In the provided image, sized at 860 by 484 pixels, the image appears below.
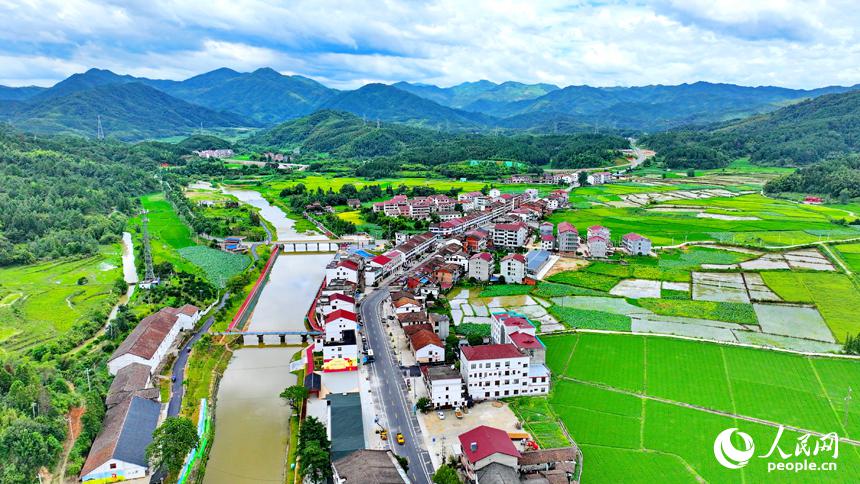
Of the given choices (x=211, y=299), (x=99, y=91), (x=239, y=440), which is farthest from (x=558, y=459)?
(x=99, y=91)

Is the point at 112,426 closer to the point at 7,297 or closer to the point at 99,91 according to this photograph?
the point at 7,297

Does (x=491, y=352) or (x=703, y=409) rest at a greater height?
(x=491, y=352)

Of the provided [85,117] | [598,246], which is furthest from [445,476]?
[85,117]

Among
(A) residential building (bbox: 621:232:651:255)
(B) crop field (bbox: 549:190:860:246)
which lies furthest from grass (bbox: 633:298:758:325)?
(B) crop field (bbox: 549:190:860:246)

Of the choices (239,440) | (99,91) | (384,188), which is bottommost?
(239,440)

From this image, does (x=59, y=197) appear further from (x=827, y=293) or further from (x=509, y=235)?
(x=827, y=293)

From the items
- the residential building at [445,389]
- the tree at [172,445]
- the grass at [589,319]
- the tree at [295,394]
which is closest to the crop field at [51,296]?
the tree at [172,445]

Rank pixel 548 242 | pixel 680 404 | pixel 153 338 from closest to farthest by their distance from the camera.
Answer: pixel 680 404, pixel 153 338, pixel 548 242

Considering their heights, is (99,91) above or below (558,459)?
above

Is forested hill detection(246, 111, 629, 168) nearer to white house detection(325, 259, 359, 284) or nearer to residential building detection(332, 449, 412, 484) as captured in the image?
white house detection(325, 259, 359, 284)
